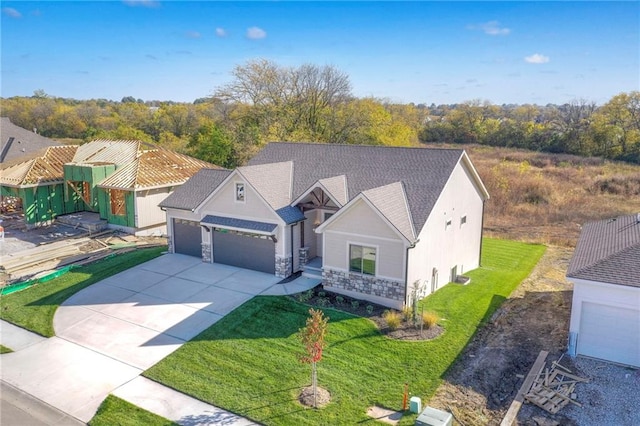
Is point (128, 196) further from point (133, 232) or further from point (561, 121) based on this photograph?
point (561, 121)

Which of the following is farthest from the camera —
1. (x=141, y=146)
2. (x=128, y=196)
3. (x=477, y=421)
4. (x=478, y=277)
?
(x=141, y=146)

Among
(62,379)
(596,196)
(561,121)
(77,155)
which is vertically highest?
(561,121)

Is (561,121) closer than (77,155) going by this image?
No

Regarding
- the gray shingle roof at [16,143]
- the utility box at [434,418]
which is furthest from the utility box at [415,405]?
the gray shingle roof at [16,143]

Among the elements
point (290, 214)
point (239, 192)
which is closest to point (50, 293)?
point (239, 192)

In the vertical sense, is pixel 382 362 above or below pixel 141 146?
below

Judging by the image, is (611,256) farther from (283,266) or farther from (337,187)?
(283,266)

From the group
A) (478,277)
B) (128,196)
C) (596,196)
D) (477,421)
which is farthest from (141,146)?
(596,196)

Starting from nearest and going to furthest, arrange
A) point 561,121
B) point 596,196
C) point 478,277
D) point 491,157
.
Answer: point 478,277 → point 596,196 → point 491,157 → point 561,121
